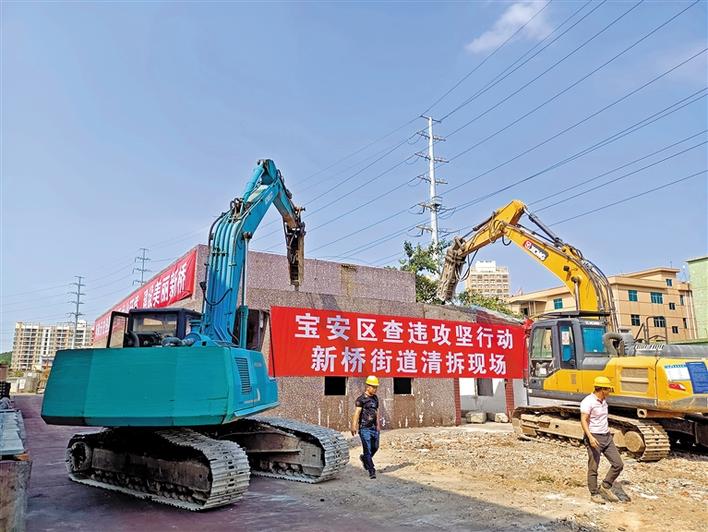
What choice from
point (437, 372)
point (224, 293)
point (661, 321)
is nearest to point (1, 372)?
point (437, 372)

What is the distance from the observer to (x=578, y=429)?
1107 centimetres

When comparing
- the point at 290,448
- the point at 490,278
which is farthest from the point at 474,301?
the point at 490,278

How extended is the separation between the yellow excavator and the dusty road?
2.46ft

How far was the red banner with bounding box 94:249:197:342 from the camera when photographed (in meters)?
14.5

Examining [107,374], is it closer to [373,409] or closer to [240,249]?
[240,249]

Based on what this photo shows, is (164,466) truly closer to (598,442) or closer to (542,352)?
Result: (598,442)

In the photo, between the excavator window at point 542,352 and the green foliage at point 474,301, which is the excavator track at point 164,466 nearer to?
the excavator window at point 542,352

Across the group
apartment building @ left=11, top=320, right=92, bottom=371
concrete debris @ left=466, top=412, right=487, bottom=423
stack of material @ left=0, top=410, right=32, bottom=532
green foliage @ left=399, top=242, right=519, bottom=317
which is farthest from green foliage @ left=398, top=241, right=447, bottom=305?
apartment building @ left=11, top=320, right=92, bottom=371

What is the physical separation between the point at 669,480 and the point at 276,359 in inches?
324

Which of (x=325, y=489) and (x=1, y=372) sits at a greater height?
(x=1, y=372)

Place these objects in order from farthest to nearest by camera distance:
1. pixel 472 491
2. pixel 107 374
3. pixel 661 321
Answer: pixel 661 321 < pixel 472 491 < pixel 107 374

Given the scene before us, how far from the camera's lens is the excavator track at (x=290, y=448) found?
7.87m

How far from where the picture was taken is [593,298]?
12.5m

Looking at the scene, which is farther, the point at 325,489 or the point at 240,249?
the point at 240,249
